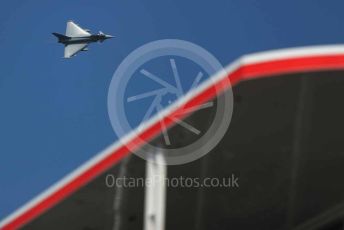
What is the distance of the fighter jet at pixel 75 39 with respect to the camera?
6034 centimetres

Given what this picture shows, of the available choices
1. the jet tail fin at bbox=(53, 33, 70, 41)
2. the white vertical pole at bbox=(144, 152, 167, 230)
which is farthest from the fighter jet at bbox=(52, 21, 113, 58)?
the white vertical pole at bbox=(144, 152, 167, 230)

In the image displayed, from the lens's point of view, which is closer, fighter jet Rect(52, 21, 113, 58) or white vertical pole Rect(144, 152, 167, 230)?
white vertical pole Rect(144, 152, 167, 230)

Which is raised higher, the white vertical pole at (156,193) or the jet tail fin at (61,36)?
the jet tail fin at (61,36)

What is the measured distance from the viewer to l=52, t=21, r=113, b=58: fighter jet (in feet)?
198

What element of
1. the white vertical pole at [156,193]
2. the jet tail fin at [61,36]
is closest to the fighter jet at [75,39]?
the jet tail fin at [61,36]

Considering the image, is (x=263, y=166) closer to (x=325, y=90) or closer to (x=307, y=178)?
(x=307, y=178)

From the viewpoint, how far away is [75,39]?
6119 centimetres

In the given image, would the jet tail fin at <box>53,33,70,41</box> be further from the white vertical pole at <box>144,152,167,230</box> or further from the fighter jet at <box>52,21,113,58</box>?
the white vertical pole at <box>144,152,167,230</box>

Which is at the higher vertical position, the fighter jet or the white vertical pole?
the fighter jet

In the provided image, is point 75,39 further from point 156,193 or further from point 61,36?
point 156,193

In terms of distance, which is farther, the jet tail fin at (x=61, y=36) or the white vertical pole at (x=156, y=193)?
the jet tail fin at (x=61, y=36)

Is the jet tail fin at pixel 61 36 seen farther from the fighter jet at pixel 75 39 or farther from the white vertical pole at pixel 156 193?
the white vertical pole at pixel 156 193

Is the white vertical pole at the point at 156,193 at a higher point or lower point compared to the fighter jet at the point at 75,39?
lower

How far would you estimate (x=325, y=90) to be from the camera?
27.9 feet
